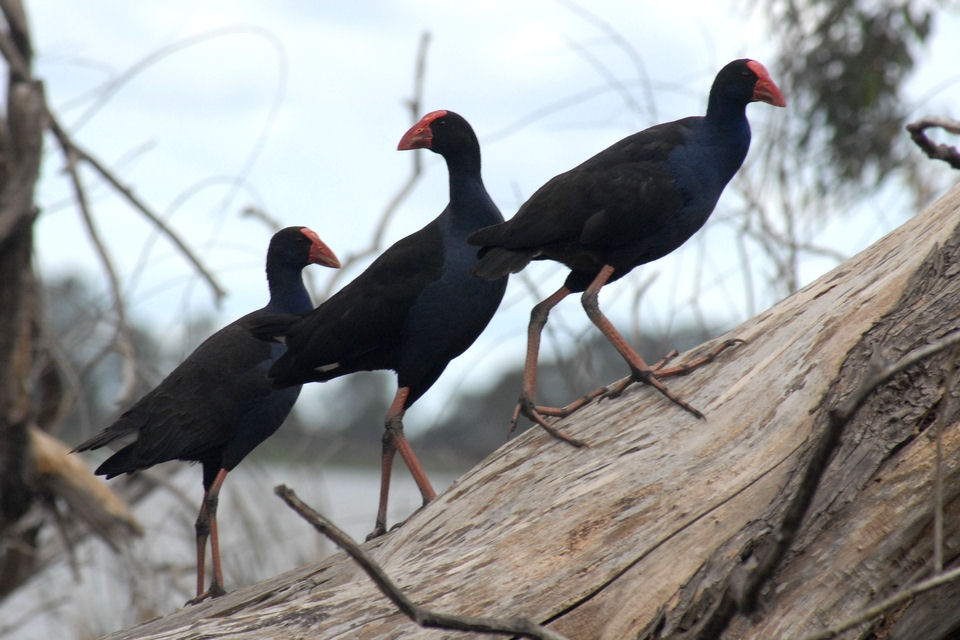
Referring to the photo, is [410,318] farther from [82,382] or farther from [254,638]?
[82,382]

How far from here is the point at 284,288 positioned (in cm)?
397

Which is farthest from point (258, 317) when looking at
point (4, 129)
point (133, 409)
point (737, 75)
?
point (4, 129)

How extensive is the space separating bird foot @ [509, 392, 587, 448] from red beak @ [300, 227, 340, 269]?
3.74ft

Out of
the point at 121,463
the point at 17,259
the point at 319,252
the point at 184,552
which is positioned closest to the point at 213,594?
the point at 121,463

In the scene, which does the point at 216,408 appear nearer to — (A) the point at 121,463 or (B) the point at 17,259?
(A) the point at 121,463

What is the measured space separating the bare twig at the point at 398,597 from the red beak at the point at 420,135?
1959mm

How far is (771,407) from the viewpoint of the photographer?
8.75ft

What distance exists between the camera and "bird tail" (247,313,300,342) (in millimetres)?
3590

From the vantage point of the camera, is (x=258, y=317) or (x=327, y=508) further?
(x=327, y=508)

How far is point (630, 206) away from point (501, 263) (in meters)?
0.39

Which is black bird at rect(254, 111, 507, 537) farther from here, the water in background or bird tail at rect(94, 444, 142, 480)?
the water in background

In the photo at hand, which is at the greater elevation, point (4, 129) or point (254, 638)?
point (4, 129)

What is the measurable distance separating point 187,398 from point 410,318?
0.89 metres

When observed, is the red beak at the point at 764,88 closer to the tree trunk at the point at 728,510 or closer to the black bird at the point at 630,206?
the black bird at the point at 630,206
